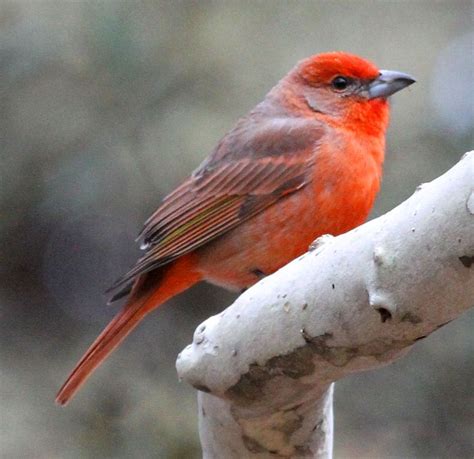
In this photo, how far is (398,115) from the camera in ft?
17.5

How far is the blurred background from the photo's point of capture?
443 centimetres

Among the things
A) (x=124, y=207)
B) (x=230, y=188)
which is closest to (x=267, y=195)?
(x=230, y=188)

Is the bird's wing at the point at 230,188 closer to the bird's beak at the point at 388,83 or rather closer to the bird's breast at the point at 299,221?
the bird's breast at the point at 299,221

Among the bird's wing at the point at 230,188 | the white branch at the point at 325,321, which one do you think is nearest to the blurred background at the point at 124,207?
the bird's wing at the point at 230,188

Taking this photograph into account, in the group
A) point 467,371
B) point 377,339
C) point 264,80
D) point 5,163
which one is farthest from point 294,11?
point 377,339

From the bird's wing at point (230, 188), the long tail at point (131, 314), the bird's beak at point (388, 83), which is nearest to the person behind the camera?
the long tail at point (131, 314)

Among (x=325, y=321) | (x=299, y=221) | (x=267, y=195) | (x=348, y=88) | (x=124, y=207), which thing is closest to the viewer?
(x=325, y=321)

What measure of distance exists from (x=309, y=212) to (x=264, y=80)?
1352mm

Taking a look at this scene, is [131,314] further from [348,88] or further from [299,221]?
[348,88]

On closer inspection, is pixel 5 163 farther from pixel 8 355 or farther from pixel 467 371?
pixel 467 371

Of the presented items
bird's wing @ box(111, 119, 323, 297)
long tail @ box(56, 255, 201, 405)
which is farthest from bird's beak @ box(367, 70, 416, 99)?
long tail @ box(56, 255, 201, 405)

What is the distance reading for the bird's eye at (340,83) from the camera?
4.57 meters

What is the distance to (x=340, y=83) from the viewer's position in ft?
15.1

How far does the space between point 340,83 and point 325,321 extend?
2.30 meters
